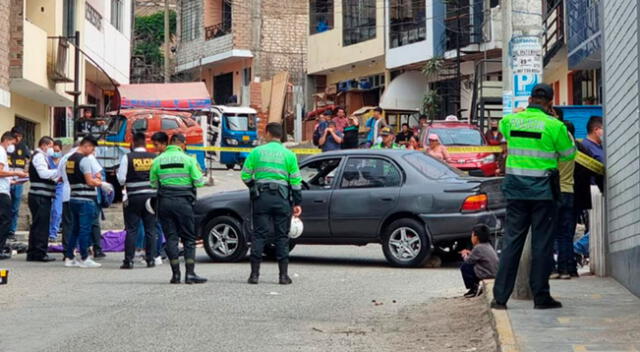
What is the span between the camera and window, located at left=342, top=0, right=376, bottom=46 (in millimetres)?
48250

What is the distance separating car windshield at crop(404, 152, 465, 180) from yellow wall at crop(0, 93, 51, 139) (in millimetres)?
15602

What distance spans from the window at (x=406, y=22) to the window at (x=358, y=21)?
1.57 metres

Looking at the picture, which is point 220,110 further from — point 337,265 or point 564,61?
point 337,265

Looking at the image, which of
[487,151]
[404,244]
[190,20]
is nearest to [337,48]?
[190,20]

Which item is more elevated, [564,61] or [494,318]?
[564,61]

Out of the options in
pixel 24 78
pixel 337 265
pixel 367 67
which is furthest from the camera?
pixel 367 67

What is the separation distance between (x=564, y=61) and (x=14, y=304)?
24.4m

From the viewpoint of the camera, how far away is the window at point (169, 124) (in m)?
33.1

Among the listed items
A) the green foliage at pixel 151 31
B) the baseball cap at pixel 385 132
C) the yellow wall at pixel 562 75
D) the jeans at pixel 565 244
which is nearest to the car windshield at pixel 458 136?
the baseball cap at pixel 385 132

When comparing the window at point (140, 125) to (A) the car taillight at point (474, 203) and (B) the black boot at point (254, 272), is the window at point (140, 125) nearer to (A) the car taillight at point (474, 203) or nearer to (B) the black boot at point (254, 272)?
(A) the car taillight at point (474, 203)

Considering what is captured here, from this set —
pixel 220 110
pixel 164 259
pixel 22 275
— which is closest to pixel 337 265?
pixel 164 259

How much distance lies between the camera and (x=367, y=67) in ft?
164

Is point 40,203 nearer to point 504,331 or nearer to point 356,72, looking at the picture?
point 504,331

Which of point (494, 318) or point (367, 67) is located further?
point (367, 67)
